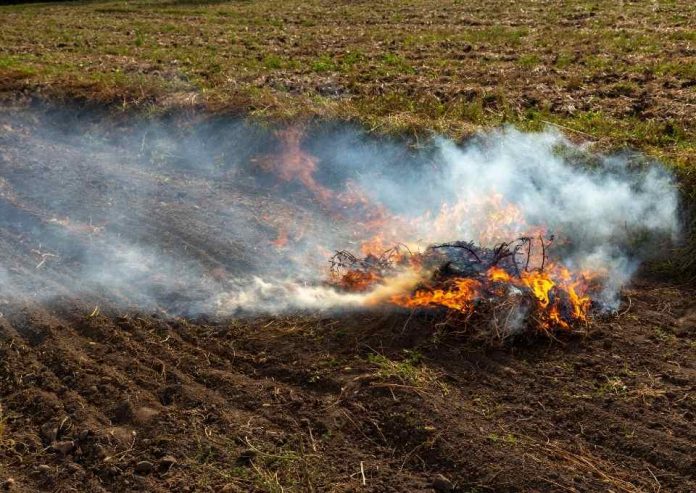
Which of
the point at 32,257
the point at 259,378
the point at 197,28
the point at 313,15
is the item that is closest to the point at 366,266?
the point at 259,378

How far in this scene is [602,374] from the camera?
488 cm

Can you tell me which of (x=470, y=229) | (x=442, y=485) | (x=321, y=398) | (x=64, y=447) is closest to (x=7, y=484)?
(x=64, y=447)

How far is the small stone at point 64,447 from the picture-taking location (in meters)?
4.36

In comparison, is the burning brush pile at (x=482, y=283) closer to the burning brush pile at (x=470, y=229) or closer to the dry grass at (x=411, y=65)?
the burning brush pile at (x=470, y=229)

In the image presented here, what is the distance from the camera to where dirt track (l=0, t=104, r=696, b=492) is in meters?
4.15

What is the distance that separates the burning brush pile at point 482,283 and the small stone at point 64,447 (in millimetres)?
2642

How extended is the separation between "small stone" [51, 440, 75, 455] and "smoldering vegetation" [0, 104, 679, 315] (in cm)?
168

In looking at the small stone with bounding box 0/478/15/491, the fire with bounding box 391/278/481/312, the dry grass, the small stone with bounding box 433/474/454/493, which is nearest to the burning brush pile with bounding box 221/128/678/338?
the fire with bounding box 391/278/481/312

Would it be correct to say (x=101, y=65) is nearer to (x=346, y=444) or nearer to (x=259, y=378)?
(x=259, y=378)

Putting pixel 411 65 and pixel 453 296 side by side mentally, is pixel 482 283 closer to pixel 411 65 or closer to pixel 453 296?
pixel 453 296

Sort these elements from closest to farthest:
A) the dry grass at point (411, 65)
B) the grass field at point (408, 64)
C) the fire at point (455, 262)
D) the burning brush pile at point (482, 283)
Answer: the burning brush pile at point (482, 283) < the fire at point (455, 262) < the dry grass at point (411, 65) < the grass field at point (408, 64)

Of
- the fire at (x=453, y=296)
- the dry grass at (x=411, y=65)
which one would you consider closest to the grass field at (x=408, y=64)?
the dry grass at (x=411, y=65)

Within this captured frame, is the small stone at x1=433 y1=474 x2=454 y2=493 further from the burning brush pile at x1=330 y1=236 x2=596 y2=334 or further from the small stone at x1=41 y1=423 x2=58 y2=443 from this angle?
the small stone at x1=41 y1=423 x2=58 y2=443

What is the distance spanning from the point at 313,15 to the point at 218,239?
15.2 metres
